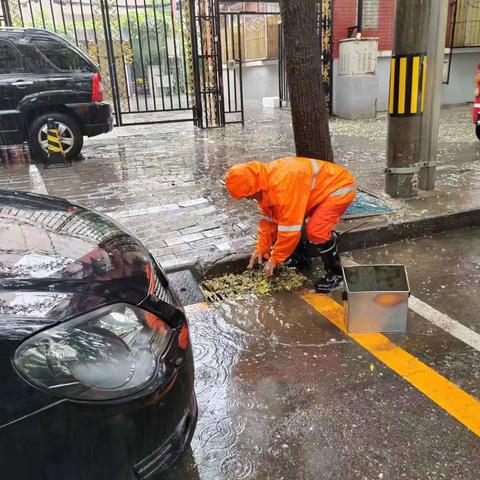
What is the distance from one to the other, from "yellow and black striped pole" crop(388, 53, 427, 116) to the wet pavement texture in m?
0.97

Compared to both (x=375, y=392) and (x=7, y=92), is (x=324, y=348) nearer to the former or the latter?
(x=375, y=392)

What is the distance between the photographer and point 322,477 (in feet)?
6.68

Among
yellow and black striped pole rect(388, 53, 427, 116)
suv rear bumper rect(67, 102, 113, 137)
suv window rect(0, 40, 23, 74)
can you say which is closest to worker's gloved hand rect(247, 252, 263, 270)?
yellow and black striped pole rect(388, 53, 427, 116)

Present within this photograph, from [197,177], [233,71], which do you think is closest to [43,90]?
[197,177]

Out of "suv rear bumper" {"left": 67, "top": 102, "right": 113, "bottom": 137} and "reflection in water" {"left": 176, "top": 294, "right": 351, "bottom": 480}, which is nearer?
"reflection in water" {"left": 176, "top": 294, "right": 351, "bottom": 480}

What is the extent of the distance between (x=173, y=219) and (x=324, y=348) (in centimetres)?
256

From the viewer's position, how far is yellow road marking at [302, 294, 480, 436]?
7.79ft

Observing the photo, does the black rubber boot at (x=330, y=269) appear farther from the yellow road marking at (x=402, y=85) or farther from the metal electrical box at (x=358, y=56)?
the metal electrical box at (x=358, y=56)

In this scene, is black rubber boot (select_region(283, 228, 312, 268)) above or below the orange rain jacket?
below

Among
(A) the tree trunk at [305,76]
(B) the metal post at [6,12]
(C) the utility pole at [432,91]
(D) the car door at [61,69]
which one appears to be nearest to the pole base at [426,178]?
(C) the utility pole at [432,91]

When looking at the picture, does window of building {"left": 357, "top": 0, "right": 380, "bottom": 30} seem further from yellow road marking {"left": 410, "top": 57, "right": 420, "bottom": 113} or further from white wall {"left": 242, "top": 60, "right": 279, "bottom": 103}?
yellow road marking {"left": 410, "top": 57, "right": 420, "bottom": 113}

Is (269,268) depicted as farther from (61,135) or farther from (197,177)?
(61,135)

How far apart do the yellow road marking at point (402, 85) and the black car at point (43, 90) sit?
197 inches

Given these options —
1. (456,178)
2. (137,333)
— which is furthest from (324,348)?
(456,178)
